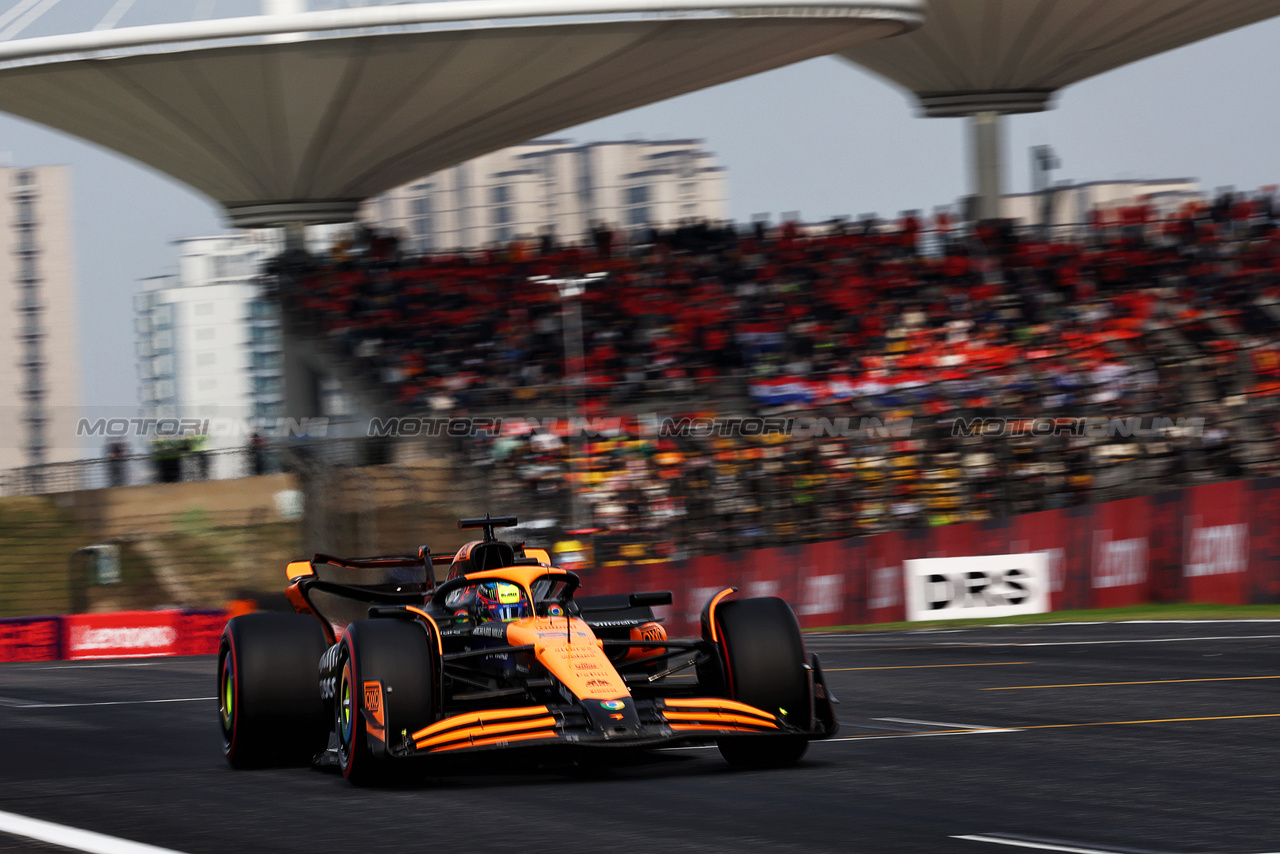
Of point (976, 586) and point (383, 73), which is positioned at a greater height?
point (383, 73)

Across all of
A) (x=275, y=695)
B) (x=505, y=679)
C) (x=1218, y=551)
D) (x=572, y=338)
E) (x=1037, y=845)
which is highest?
(x=572, y=338)

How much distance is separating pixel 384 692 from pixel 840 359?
17.8 metres

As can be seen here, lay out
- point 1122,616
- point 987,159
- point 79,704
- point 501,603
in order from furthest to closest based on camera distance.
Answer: point 987,159, point 1122,616, point 79,704, point 501,603

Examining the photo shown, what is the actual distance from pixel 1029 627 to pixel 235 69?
15.4 metres

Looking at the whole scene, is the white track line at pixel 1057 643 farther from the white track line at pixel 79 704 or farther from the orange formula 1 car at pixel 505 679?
the orange formula 1 car at pixel 505 679

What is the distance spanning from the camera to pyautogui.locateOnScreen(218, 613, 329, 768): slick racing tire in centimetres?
851

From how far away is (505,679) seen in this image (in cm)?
813

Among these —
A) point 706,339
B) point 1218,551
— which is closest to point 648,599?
point 1218,551

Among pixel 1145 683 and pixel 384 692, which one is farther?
pixel 1145 683

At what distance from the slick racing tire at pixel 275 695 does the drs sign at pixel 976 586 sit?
13.7m

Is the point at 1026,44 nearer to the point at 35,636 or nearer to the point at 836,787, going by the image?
the point at 35,636

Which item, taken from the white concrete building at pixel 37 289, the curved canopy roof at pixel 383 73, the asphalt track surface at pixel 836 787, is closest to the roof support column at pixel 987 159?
the curved canopy roof at pixel 383 73

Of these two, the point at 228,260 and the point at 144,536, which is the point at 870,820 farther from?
the point at 228,260

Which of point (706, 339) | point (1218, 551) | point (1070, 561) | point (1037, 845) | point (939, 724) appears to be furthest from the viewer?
point (706, 339)
